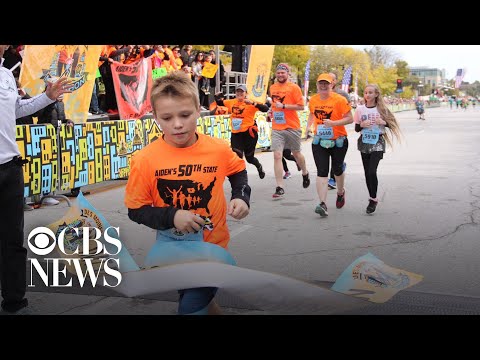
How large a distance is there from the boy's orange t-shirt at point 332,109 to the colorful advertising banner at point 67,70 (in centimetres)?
380

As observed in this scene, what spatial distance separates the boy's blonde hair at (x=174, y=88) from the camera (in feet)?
10.7

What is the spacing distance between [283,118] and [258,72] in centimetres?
851

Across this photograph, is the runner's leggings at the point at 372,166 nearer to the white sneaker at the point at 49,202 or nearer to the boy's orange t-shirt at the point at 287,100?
the boy's orange t-shirt at the point at 287,100

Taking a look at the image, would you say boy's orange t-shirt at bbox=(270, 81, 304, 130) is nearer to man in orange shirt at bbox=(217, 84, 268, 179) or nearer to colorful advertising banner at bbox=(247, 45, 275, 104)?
man in orange shirt at bbox=(217, 84, 268, 179)

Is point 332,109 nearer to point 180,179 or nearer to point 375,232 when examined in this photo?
point 375,232

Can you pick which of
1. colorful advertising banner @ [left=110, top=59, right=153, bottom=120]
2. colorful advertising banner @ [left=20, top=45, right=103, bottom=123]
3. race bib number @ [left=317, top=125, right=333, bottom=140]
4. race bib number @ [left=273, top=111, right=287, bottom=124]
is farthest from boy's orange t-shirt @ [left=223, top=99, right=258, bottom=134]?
race bib number @ [left=317, top=125, right=333, bottom=140]

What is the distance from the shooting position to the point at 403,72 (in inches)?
4166

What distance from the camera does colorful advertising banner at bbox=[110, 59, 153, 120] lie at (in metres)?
12.0

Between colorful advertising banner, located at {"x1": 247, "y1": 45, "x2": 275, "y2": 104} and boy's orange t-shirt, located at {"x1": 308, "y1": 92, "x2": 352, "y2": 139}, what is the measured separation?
30.9 feet

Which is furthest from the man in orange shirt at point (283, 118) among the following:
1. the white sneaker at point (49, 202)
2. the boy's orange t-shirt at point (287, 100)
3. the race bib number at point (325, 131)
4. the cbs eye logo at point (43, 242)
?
the cbs eye logo at point (43, 242)

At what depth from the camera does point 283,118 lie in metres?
9.76
